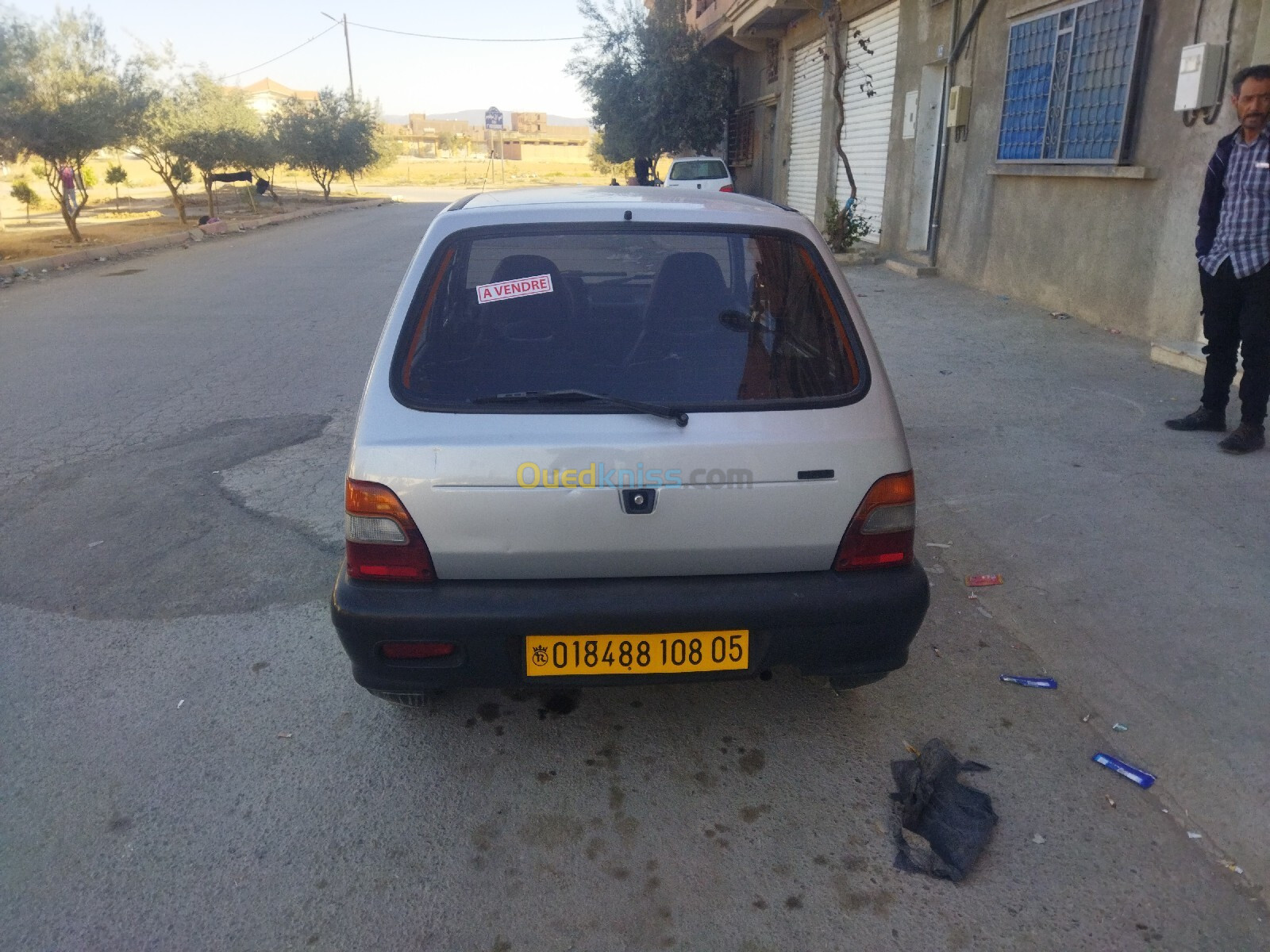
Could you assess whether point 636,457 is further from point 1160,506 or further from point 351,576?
point 1160,506

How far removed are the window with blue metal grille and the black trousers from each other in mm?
3477

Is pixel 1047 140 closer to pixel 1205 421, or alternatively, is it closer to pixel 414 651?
pixel 1205 421

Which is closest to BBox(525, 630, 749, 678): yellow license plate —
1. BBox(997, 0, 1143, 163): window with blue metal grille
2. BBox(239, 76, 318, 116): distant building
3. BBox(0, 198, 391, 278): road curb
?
BBox(997, 0, 1143, 163): window with blue metal grille

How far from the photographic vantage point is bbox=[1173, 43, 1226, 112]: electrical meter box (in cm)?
672

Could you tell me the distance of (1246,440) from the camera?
4992mm

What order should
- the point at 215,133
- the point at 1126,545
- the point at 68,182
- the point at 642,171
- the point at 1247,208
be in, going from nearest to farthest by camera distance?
the point at 1126,545
the point at 1247,208
the point at 68,182
the point at 215,133
the point at 642,171

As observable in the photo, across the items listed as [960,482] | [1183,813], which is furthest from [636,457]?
[960,482]

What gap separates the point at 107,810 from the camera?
8.55ft

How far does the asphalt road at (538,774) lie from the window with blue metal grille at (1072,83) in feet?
16.3

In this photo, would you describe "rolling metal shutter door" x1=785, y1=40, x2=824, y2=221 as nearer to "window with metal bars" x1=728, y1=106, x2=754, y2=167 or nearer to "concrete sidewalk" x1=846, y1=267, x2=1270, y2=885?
"window with metal bars" x1=728, y1=106, x2=754, y2=167

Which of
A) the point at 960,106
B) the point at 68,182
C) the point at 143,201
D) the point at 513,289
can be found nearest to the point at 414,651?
the point at 513,289

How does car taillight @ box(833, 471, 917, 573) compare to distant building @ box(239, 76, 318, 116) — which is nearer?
car taillight @ box(833, 471, 917, 573)

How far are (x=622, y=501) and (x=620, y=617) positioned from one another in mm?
304

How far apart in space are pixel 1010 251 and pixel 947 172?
6.86 feet
